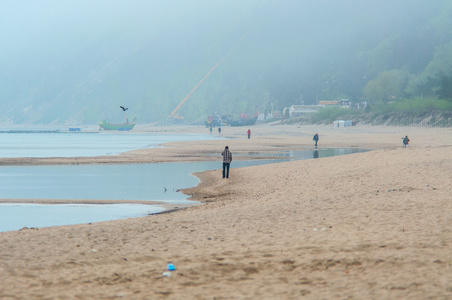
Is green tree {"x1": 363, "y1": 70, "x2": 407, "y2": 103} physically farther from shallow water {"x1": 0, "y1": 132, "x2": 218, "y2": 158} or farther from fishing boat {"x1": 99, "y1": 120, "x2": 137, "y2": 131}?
fishing boat {"x1": 99, "y1": 120, "x2": 137, "y2": 131}

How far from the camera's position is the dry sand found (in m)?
7.98

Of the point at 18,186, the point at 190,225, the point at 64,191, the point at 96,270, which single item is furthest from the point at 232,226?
the point at 18,186

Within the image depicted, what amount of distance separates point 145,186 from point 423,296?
2126cm

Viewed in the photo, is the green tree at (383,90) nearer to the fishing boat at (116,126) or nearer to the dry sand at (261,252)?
the fishing boat at (116,126)

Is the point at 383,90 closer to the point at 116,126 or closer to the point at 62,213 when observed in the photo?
the point at 116,126

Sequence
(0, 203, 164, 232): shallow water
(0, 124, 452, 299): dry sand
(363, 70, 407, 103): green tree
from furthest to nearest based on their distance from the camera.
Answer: (363, 70, 407, 103): green tree < (0, 203, 164, 232): shallow water < (0, 124, 452, 299): dry sand

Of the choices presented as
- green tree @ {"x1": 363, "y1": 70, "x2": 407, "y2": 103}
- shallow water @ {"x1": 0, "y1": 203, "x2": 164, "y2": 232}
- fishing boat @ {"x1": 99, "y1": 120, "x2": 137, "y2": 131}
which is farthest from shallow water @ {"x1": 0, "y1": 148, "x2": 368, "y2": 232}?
fishing boat @ {"x1": 99, "y1": 120, "x2": 137, "y2": 131}

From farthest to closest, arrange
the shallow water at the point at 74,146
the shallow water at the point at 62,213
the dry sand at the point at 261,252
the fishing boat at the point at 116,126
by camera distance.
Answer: the fishing boat at the point at 116,126, the shallow water at the point at 74,146, the shallow water at the point at 62,213, the dry sand at the point at 261,252

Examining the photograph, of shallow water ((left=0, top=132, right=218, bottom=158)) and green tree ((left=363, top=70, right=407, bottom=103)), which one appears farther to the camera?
green tree ((left=363, top=70, right=407, bottom=103))

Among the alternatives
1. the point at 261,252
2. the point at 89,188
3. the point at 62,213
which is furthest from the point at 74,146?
the point at 261,252

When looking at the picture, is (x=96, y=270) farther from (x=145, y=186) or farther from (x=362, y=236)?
(x=145, y=186)

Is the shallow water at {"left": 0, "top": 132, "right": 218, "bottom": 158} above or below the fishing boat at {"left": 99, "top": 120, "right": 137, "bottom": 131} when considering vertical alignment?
below

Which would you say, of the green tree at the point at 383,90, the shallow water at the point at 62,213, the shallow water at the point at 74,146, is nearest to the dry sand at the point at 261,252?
the shallow water at the point at 62,213

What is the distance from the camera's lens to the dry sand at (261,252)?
7.98 m
